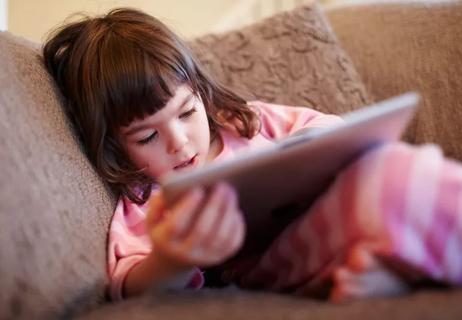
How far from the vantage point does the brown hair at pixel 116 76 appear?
83 cm

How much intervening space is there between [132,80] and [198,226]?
14.7 inches

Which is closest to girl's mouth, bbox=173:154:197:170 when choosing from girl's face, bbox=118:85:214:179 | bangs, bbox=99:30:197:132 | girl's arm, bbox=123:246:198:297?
girl's face, bbox=118:85:214:179

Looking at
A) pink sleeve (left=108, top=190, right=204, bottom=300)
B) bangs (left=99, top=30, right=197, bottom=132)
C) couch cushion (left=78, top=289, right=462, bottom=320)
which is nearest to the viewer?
couch cushion (left=78, top=289, right=462, bottom=320)

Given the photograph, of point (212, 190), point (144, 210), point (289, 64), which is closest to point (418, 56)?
point (289, 64)

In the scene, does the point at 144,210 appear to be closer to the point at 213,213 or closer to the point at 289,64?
the point at 213,213

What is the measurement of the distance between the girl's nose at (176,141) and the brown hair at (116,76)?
0.14ft

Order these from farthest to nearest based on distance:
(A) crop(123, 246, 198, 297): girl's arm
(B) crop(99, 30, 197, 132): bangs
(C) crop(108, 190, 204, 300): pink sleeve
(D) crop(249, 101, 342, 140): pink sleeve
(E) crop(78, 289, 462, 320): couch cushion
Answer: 1. (D) crop(249, 101, 342, 140): pink sleeve
2. (B) crop(99, 30, 197, 132): bangs
3. (C) crop(108, 190, 204, 300): pink sleeve
4. (A) crop(123, 246, 198, 297): girl's arm
5. (E) crop(78, 289, 462, 320): couch cushion

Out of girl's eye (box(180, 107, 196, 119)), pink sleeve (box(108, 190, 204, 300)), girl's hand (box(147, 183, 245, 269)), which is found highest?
girl's hand (box(147, 183, 245, 269))

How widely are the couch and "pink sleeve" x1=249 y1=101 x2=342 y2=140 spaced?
2.7 inches

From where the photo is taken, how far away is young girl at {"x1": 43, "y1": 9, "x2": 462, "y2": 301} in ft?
1.60

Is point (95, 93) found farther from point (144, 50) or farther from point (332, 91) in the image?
point (332, 91)

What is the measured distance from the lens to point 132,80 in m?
0.83

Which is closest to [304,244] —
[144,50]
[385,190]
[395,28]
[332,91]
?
[385,190]

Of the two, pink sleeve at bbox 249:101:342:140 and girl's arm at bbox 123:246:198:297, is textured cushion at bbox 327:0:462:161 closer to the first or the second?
pink sleeve at bbox 249:101:342:140
